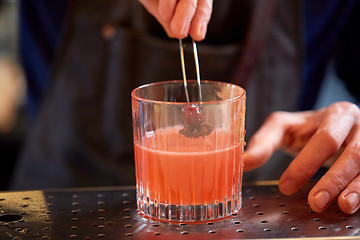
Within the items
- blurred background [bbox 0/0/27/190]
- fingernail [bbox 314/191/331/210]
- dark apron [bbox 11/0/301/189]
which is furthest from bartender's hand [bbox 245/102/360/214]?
blurred background [bbox 0/0/27/190]

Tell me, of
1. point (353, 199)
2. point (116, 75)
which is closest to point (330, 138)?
point (353, 199)

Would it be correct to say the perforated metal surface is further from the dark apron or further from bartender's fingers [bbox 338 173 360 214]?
the dark apron

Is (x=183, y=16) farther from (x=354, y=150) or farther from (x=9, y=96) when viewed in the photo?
(x=9, y=96)

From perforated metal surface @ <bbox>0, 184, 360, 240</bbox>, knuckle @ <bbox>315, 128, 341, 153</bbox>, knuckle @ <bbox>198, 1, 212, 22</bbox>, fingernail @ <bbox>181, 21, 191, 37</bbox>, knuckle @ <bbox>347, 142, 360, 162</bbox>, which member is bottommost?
perforated metal surface @ <bbox>0, 184, 360, 240</bbox>

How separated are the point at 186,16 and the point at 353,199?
46cm

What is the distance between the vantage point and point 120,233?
0.90 meters

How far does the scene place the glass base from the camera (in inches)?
37.4

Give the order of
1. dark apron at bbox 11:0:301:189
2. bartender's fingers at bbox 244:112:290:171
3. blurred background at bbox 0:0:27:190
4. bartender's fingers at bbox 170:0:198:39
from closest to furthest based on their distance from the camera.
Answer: bartender's fingers at bbox 170:0:198:39 → bartender's fingers at bbox 244:112:290:171 → dark apron at bbox 11:0:301:189 → blurred background at bbox 0:0:27:190

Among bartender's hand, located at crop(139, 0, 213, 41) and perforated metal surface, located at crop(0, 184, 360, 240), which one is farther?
bartender's hand, located at crop(139, 0, 213, 41)

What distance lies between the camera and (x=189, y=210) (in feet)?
3.11

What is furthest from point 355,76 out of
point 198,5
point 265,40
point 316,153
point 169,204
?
point 169,204

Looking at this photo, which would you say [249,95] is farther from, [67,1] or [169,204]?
[169,204]

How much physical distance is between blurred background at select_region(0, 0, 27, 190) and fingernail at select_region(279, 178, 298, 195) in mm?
1771

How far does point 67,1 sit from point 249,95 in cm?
72
